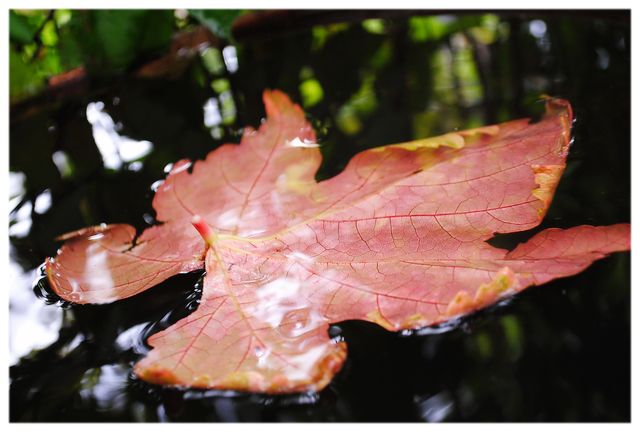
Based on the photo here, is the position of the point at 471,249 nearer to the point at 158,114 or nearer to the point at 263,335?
the point at 263,335

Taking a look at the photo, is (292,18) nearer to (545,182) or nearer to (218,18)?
(218,18)

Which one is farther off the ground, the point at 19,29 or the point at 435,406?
the point at 19,29

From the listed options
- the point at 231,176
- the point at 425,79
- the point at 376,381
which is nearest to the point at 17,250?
the point at 231,176

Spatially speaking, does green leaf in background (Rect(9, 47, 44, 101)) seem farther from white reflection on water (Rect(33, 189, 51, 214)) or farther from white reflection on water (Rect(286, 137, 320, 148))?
white reflection on water (Rect(286, 137, 320, 148))

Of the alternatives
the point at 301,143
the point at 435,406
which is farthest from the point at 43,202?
the point at 435,406

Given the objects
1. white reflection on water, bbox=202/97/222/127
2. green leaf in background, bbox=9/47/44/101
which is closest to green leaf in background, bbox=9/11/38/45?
green leaf in background, bbox=9/47/44/101

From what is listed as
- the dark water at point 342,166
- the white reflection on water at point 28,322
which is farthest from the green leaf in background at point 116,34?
the white reflection on water at point 28,322
